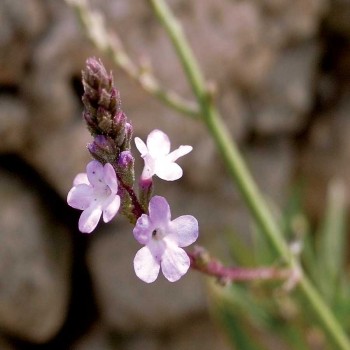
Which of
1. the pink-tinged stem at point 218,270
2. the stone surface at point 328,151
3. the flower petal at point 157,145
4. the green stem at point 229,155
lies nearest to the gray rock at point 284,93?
the stone surface at point 328,151

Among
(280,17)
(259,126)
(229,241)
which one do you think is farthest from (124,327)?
(280,17)

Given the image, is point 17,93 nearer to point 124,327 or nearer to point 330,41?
point 124,327

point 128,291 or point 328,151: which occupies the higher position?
point 128,291

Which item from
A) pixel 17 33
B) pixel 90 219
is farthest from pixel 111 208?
pixel 17 33

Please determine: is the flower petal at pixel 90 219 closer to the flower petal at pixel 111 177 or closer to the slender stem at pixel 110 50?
the flower petal at pixel 111 177

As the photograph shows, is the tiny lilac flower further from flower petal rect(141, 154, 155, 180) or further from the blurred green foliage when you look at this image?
the blurred green foliage

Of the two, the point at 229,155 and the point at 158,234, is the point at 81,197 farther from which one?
the point at 229,155
